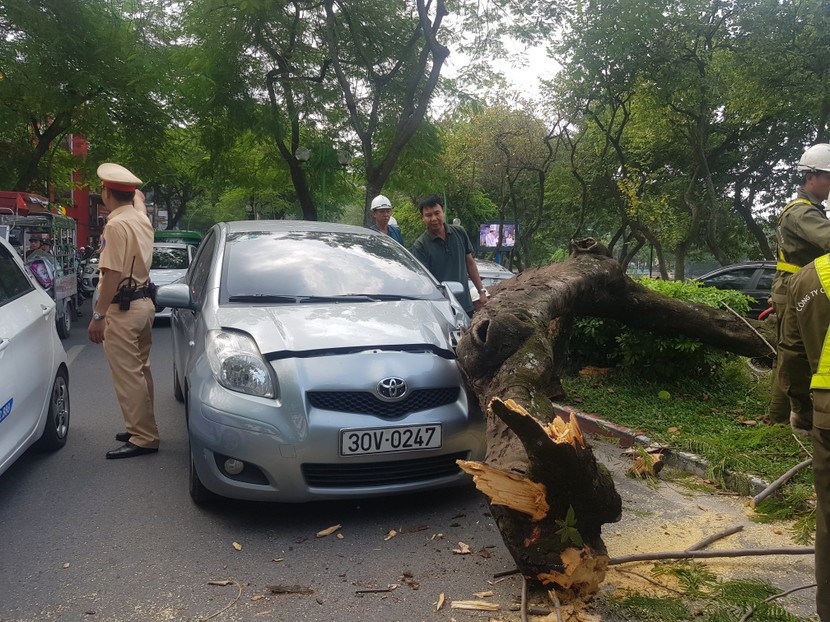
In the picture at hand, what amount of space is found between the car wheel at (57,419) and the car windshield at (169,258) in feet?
28.8

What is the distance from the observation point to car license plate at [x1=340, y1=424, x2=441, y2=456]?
11.8 feet

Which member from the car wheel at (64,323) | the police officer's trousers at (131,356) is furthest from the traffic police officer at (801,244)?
the car wheel at (64,323)

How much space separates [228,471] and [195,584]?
66cm

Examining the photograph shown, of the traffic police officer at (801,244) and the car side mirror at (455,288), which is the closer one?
the traffic police officer at (801,244)

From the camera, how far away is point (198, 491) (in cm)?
402

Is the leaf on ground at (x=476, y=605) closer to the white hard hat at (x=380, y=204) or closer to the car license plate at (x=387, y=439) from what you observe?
the car license plate at (x=387, y=439)

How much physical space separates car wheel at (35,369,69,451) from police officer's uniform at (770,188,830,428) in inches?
194

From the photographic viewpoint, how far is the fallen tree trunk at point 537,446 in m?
2.85

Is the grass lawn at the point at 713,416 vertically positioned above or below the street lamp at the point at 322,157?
below

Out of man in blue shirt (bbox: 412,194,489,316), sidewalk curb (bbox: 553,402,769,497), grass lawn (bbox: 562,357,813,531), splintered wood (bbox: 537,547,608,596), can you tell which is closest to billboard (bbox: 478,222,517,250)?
grass lawn (bbox: 562,357,813,531)

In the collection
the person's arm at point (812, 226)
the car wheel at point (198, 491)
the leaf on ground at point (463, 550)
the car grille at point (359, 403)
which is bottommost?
the leaf on ground at point (463, 550)

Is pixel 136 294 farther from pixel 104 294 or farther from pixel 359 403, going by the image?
pixel 359 403

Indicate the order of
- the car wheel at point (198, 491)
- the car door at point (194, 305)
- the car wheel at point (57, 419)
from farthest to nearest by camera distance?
the car wheel at point (57, 419), the car door at point (194, 305), the car wheel at point (198, 491)

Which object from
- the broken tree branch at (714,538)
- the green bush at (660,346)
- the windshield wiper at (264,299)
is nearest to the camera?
the broken tree branch at (714,538)
